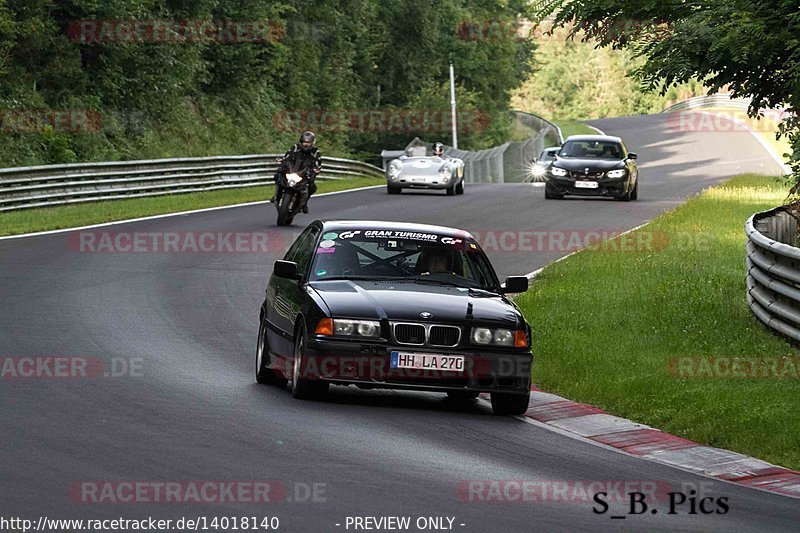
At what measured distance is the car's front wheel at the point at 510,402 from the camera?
11.7m

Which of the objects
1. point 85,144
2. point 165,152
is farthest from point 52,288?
point 165,152

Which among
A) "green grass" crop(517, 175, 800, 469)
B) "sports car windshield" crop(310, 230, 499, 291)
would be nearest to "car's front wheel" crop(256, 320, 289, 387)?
"sports car windshield" crop(310, 230, 499, 291)

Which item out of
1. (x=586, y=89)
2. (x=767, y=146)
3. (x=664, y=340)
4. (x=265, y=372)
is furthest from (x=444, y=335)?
(x=586, y=89)

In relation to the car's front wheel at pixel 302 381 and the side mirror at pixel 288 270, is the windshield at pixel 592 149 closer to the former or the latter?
the side mirror at pixel 288 270

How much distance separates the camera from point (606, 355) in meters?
14.1

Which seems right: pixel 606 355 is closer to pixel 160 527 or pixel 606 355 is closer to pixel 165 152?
pixel 160 527

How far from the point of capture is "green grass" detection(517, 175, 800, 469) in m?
11.1

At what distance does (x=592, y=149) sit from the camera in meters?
37.8

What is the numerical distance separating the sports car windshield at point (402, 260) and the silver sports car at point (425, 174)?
26.7 metres

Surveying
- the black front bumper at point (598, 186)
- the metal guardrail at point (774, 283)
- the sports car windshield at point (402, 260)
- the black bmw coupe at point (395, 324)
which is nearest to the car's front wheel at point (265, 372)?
the black bmw coupe at point (395, 324)

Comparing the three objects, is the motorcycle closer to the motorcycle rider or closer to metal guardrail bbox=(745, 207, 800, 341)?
the motorcycle rider

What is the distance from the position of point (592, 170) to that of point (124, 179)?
36.8 feet

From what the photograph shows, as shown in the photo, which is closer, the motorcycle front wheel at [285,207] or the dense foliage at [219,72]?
the motorcycle front wheel at [285,207]

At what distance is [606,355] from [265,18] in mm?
46862
